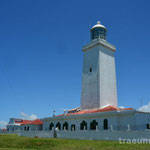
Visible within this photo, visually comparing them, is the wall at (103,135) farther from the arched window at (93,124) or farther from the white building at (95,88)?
the arched window at (93,124)

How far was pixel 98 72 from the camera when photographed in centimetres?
2959

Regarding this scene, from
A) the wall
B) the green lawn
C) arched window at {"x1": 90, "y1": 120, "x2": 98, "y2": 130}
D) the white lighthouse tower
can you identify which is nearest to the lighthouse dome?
the white lighthouse tower

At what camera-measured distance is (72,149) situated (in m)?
14.8

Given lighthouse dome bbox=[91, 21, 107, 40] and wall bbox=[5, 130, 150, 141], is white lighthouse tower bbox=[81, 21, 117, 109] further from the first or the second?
wall bbox=[5, 130, 150, 141]

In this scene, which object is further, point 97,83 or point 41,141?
point 97,83

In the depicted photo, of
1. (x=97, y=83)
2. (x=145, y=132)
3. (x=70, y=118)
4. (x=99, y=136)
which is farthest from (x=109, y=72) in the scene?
(x=145, y=132)

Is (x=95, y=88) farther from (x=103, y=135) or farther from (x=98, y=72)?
(x=103, y=135)

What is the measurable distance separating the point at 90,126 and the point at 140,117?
247 inches

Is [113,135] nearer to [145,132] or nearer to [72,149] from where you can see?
[145,132]

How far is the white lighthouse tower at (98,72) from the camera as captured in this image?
2911 centimetres

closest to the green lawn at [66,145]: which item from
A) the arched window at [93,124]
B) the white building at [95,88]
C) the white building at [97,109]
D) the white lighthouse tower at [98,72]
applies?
the white building at [97,109]

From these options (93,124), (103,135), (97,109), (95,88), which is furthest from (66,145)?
(95,88)

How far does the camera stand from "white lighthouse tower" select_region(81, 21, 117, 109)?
29.1 metres

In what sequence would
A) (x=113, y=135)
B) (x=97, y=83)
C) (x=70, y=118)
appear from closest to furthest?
(x=113, y=135)
(x=70, y=118)
(x=97, y=83)
